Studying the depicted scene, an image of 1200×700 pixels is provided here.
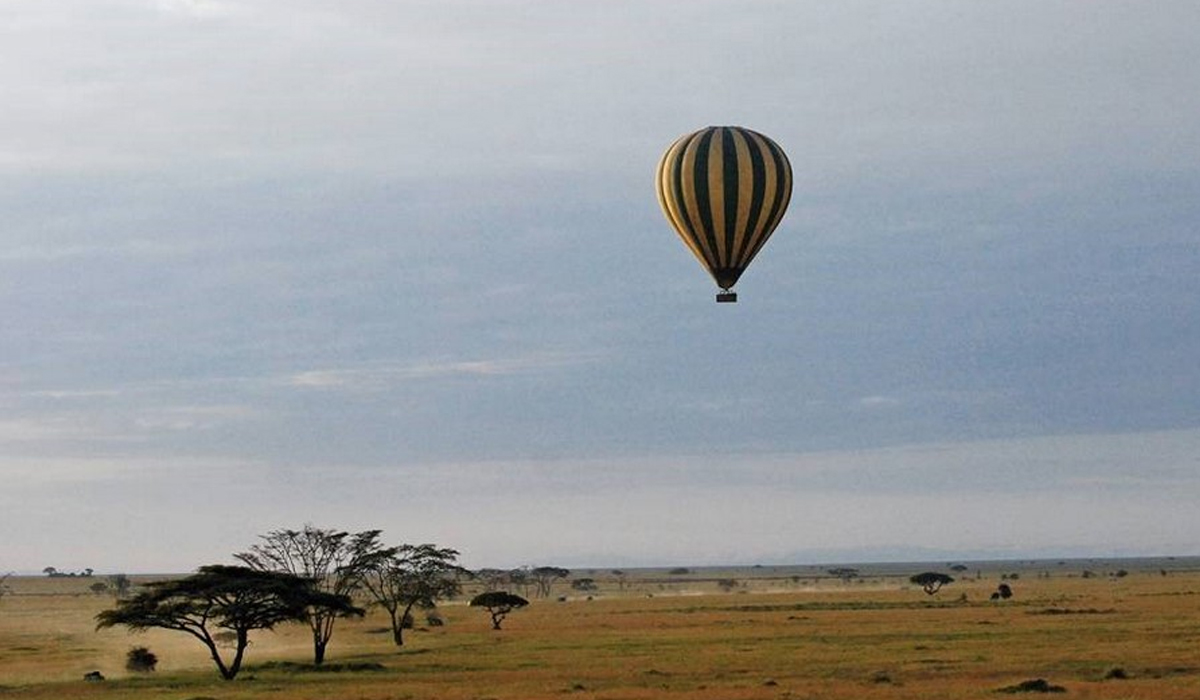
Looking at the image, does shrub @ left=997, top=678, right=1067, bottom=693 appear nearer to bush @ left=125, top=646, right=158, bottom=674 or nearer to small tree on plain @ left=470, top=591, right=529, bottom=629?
bush @ left=125, top=646, right=158, bottom=674

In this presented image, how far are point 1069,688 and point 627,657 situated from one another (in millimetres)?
23382

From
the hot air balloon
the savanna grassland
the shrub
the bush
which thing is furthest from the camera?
the bush

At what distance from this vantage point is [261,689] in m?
58.6

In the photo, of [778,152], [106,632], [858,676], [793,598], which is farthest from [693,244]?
[793,598]

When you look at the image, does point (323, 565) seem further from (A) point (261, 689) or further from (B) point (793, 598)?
(B) point (793, 598)

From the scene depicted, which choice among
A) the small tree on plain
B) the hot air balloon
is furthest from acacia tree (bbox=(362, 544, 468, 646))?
the hot air balloon

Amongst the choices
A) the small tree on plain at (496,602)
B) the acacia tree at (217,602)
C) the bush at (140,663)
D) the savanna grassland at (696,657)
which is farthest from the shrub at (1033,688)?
the small tree on plain at (496,602)

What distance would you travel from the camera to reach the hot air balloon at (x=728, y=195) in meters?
59.0

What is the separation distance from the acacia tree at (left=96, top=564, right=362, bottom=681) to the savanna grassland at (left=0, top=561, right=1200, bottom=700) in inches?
85.9

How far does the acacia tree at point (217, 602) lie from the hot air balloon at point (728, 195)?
73.9ft

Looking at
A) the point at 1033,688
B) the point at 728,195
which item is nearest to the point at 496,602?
the point at 728,195

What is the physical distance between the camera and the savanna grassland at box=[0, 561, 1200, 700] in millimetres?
53562

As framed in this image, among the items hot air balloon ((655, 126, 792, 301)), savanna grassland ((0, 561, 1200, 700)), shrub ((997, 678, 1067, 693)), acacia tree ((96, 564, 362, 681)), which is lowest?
shrub ((997, 678, 1067, 693))

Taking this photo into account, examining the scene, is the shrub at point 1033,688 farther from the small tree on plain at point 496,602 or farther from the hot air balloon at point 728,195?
the small tree on plain at point 496,602
